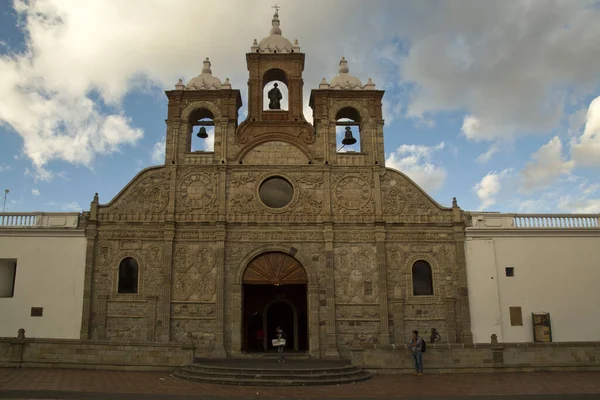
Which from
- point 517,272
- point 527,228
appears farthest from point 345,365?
point 527,228

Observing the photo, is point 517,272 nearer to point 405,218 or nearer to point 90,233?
point 405,218

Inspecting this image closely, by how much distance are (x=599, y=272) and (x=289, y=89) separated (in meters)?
16.1

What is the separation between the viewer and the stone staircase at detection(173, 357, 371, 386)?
16109mm

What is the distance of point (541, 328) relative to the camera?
21312 millimetres

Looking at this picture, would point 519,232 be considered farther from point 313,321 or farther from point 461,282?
point 313,321

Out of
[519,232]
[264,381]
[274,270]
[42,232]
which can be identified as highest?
[42,232]

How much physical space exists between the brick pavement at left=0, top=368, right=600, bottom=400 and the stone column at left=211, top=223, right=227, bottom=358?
3.73m

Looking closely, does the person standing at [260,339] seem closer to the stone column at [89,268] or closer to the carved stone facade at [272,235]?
the carved stone facade at [272,235]

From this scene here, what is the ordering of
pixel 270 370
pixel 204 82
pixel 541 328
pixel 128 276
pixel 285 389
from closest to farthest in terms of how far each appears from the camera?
pixel 285 389 → pixel 270 370 → pixel 541 328 → pixel 128 276 → pixel 204 82

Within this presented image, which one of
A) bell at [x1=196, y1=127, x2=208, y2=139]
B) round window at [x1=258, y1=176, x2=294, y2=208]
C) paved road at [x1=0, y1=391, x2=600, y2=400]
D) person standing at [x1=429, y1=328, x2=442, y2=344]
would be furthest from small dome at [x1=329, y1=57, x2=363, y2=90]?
paved road at [x1=0, y1=391, x2=600, y2=400]

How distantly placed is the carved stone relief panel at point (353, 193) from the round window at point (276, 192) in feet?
6.65

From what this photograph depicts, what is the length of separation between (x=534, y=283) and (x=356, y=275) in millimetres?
7645

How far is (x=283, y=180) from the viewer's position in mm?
23312

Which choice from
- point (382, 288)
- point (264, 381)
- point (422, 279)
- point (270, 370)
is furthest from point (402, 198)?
point (264, 381)
